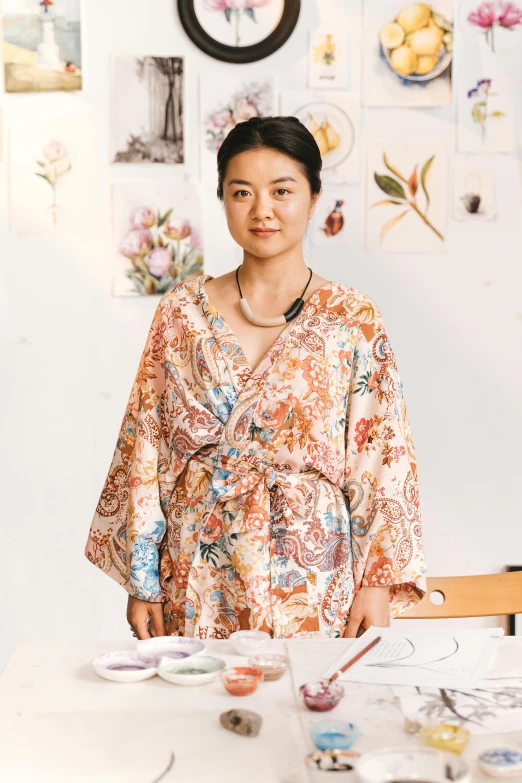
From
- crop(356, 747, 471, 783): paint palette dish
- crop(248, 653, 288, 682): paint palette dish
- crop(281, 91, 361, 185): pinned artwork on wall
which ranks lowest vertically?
crop(248, 653, 288, 682): paint palette dish

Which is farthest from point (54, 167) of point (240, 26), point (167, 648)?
point (167, 648)

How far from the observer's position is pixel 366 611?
5.55 ft

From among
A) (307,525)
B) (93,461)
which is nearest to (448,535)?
(93,461)

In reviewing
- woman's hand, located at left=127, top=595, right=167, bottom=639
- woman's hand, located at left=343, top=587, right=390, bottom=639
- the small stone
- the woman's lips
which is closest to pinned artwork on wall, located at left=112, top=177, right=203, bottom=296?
the woman's lips

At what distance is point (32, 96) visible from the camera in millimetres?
2674

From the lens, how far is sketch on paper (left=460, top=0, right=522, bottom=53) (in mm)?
2693

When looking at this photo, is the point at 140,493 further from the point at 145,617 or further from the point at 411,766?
the point at 411,766

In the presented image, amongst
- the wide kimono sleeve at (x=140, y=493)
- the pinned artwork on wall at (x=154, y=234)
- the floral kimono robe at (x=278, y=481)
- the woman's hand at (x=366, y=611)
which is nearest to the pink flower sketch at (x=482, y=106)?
the pinned artwork on wall at (x=154, y=234)

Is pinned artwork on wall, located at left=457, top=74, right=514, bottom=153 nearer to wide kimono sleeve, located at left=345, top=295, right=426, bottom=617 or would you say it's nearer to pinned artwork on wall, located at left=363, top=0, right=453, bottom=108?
pinned artwork on wall, located at left=363, top=0, right=453, bottom=108

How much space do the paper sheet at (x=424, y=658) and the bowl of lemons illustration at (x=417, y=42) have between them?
1795 millimetres

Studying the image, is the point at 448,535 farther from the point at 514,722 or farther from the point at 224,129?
the point at 514,722

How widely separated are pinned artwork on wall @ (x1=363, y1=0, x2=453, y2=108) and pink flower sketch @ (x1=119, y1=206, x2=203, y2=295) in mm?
629

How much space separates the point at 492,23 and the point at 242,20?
699mm

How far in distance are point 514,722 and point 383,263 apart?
1.82 meters
